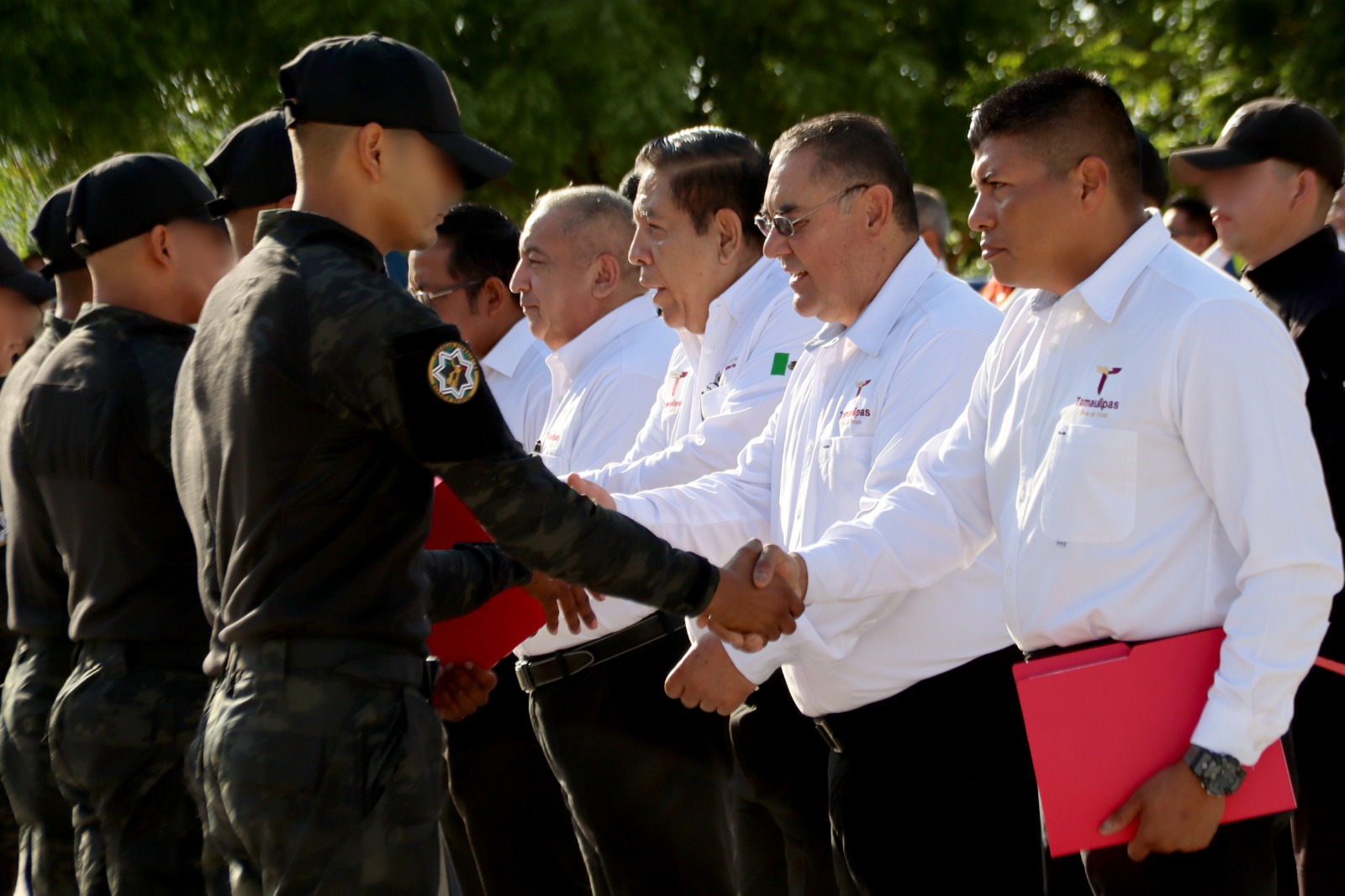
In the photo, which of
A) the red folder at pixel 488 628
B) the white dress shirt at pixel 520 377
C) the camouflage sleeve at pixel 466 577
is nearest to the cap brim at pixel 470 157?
the camouflage sleeve at pixel 466 577

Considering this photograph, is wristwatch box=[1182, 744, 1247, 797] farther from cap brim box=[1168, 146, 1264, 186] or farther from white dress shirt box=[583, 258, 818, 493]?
cap brim box=[1168, 146, 1264, 186]

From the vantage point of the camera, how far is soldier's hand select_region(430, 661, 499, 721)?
3896 mm

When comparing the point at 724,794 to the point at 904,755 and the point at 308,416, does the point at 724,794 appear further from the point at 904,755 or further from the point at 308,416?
the point at 308,416

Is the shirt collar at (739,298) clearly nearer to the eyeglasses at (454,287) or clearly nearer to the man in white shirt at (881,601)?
the man in white shirt at (881,601)

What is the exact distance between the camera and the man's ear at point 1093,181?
2912 mm

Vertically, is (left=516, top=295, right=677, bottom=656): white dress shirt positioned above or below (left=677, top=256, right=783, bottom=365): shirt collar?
below

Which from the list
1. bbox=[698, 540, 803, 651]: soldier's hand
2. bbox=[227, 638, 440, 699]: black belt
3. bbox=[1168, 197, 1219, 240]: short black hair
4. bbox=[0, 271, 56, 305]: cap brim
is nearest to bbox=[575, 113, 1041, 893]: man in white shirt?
bbox=[698, 540, 803, 651]: soldier's hand

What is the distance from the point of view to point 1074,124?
2.95 metres

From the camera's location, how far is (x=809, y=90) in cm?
1005

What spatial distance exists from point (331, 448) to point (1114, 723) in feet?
5.02

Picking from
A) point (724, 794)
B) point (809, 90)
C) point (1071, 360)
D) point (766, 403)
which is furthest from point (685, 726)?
point (809, 90)

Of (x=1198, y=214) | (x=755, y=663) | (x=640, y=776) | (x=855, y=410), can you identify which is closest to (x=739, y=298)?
(x=855, y=410)

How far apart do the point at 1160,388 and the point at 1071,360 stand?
0.80 ft

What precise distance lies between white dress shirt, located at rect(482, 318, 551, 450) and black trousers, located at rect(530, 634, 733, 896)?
4.21ft
